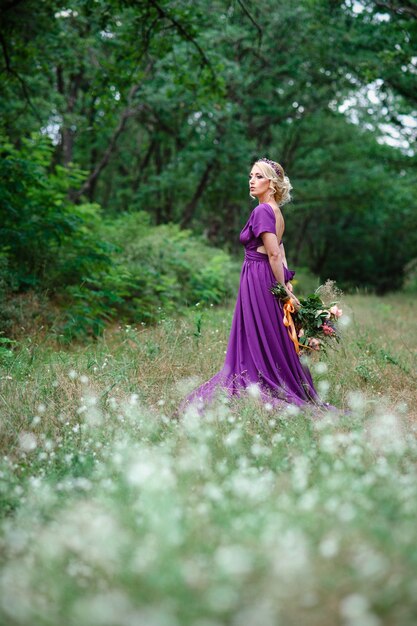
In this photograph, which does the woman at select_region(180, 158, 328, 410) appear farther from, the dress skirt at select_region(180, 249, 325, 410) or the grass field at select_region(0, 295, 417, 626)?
the grass field at select_region(0, 295, 417, 626)

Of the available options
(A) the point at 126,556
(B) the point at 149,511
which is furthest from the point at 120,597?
(B) the point at 149,511

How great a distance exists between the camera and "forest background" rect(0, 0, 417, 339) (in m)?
9.62

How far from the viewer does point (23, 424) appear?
4.82 metres

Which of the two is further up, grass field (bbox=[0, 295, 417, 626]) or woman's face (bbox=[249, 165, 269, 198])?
woman's face (bbox=[249, 165, 269, 198])

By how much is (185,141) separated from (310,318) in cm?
1612

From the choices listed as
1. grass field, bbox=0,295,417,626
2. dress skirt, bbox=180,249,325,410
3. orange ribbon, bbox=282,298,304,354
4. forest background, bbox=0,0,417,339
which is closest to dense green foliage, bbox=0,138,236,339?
forest background, bbox=0,0,417,339

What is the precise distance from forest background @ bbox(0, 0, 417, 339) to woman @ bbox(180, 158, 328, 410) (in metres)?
3.18

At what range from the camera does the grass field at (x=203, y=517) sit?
232 centimetres

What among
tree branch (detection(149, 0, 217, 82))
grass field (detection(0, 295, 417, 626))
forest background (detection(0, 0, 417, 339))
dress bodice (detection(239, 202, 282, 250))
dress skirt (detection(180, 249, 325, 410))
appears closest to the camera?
grass field (detection(0, 295, 417, 626))

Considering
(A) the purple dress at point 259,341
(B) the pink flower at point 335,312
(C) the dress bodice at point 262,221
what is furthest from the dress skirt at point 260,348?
(B) the pink flower at point 335,312

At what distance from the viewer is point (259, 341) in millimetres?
5875

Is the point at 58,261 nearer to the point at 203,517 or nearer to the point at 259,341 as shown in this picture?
the point at 259,341

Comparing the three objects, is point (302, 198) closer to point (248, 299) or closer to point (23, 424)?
point (248, 299)

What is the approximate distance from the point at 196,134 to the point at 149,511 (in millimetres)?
18274
